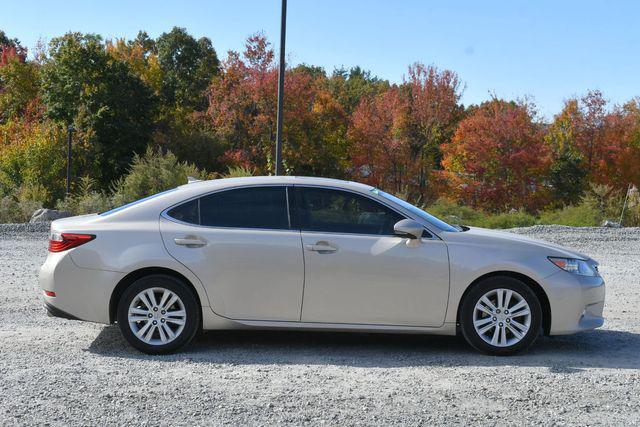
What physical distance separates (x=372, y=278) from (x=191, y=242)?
156 centimetres

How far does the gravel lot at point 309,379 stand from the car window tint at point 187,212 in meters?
1.14

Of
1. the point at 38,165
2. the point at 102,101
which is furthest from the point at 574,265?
the point at 102,101

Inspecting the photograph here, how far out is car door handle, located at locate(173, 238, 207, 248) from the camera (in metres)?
6.40

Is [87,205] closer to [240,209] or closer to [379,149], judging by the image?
[240,209]

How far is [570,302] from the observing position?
6496 millimetres

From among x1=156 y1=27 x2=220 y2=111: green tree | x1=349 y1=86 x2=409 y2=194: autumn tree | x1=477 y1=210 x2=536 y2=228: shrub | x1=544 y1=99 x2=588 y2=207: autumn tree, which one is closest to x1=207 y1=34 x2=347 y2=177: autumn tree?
x1=349 y1=86 x2=409 y2=194: autumn tree

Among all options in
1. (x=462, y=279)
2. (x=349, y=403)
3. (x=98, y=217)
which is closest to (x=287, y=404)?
(x=349, y=403)

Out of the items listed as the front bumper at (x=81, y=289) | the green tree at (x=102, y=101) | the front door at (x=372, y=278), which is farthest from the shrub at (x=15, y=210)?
the green tree at (x=102, y=101)

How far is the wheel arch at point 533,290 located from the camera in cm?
648

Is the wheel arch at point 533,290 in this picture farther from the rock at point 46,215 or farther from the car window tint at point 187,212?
the rock at point 46,215

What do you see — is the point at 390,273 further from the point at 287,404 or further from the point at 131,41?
the point at 131,41

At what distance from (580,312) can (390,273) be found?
1704mm

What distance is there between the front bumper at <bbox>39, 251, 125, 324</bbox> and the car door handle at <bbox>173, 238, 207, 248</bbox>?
543 millimetres

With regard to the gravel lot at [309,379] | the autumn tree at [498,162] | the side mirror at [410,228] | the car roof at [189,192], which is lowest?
the gravel lot at [309,379]
